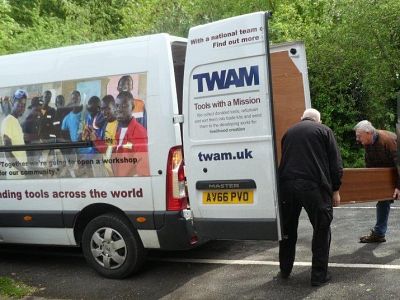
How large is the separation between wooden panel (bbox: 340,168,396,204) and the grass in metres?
3.41

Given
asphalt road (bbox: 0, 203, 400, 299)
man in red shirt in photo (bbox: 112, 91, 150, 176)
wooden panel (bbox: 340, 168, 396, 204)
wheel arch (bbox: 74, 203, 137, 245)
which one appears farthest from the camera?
wooden panel (bbox: 340, 168, 396, 204)

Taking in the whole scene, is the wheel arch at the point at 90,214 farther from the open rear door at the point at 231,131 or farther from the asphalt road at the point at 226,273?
the open rear door at the point at 231,131

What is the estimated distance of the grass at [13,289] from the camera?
5266mm

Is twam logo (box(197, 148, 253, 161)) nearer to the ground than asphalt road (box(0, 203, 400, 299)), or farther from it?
farther from it

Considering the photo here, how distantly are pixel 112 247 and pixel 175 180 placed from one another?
1.06 meters

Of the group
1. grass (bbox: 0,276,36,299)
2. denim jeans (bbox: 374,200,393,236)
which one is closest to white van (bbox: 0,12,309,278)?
grass (bbox: 0,276,36,299)

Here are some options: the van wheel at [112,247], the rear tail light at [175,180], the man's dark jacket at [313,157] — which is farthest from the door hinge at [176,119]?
the van wheel at [112,247]

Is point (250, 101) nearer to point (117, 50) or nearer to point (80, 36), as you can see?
point (117, 50)

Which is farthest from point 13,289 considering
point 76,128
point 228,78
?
point 228,78

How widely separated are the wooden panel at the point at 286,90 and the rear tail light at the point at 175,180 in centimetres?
116

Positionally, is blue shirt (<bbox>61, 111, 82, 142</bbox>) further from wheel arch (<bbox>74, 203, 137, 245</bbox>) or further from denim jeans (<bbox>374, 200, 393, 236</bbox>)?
denim jeans (<bbox>374, 200, 393, 236</bbox>)

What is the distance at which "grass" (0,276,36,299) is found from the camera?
17.3ft

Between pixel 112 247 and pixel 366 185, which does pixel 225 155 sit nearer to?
pixel 112 247

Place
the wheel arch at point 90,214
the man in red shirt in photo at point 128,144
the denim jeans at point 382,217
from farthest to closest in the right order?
the denim jeans at point 382,217 < the wheel arch at point 90,214 < the man in red shirt in photo at point 128,144
